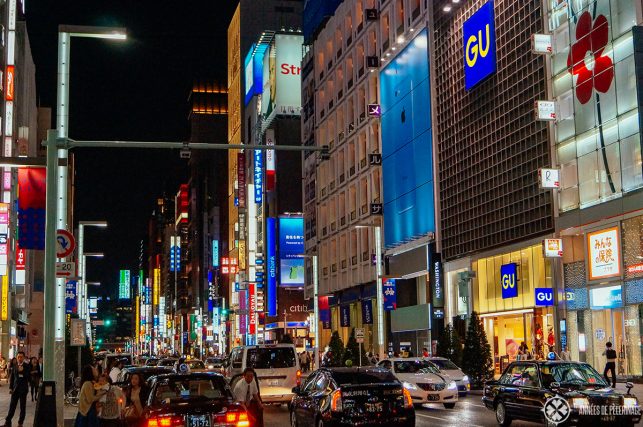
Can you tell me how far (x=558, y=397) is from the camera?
19125 mm

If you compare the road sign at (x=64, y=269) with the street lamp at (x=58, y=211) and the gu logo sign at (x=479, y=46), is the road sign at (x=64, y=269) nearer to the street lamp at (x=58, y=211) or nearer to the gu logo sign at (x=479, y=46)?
the street lamp at (x=58, y=211)

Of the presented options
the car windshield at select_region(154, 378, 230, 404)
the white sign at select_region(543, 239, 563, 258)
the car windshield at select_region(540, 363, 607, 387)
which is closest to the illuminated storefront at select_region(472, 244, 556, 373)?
the white sign at select_region(543, 239, 563, 258)

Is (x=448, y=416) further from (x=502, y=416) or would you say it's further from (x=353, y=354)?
(x=353, y=354)

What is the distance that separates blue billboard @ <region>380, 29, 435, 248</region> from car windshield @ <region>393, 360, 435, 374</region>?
26.7m

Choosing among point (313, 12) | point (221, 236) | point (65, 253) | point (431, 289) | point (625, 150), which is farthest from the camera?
point (221, 236)

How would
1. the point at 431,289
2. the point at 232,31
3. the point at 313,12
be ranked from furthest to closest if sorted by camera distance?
1. the point at 232,31
2. the point at 313,12
3. the point at 431,289

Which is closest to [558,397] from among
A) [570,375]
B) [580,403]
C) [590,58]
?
[580,403]

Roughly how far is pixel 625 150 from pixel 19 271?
54.9 meters

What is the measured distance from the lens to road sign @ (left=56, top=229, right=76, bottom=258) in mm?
20688

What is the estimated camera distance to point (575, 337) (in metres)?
42.2

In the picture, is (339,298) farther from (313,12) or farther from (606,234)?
(606,234)

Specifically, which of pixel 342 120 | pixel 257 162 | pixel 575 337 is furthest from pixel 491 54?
pixel 257 162

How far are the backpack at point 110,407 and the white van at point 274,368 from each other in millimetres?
11976

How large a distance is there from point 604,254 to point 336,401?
998 inches
